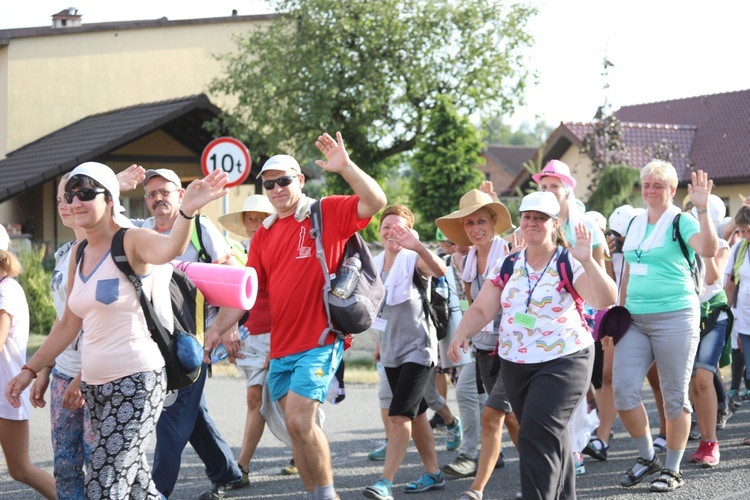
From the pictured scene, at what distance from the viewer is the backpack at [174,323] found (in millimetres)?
4508

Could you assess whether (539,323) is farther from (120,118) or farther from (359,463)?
(120,118)

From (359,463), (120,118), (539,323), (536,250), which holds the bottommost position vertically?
(359,463)

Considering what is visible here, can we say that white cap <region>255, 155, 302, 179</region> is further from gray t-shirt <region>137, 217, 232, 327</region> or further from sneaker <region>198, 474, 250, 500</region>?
sneaker <region>198, 474, 250, 500</region>

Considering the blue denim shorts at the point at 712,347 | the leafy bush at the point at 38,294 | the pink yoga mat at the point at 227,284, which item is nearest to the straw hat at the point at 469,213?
the blue denim shorts at the point at 712,347

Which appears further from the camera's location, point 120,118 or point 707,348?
point 120,118

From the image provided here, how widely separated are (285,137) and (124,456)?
22554 mm

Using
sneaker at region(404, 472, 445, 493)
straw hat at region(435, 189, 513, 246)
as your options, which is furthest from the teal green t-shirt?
sneaker at region(404, 472, 445, 493)

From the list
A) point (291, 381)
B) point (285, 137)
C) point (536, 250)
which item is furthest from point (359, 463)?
point (285, 137)

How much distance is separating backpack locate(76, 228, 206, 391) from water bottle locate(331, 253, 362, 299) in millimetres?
875

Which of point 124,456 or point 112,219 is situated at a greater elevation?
point 112,219

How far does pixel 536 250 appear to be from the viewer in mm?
5512

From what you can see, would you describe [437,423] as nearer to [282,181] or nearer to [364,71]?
[282,181]

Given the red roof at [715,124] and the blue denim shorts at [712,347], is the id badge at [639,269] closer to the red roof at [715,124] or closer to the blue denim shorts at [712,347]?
the blue denim shorts at [712,347]

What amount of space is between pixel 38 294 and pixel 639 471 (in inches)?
543
